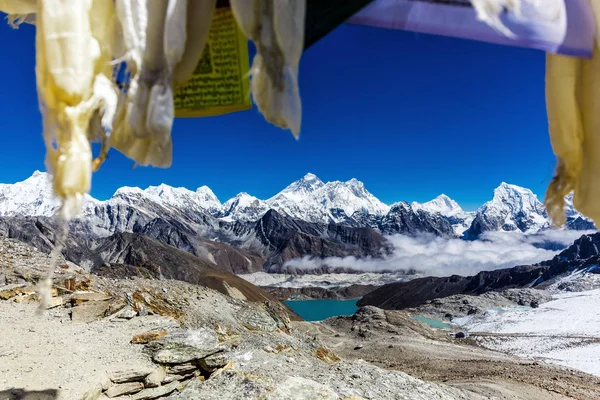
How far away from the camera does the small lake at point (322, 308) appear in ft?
393

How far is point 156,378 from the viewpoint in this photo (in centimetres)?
620

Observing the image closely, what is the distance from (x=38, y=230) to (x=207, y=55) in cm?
15195

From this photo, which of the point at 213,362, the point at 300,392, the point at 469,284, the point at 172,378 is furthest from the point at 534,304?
the point at 300,392

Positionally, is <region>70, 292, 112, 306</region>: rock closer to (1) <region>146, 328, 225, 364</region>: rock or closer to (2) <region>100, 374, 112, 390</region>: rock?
(1) <region>146, 328, 225, 364</region>: rock

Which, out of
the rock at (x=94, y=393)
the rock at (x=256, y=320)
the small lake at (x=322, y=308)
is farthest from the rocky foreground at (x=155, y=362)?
the small lake at (x=322, y=308)

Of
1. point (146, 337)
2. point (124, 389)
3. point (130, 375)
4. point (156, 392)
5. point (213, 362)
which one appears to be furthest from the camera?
point (146, 337)

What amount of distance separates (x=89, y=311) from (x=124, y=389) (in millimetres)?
3450

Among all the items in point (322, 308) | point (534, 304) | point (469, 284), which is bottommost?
point (534, 304)

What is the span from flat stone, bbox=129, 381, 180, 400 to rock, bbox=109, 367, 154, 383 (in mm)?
212

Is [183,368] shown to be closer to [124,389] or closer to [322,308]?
[124,389]

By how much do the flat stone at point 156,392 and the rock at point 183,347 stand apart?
439 mm

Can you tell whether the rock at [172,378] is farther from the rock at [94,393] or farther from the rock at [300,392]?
the rock at [300,392]

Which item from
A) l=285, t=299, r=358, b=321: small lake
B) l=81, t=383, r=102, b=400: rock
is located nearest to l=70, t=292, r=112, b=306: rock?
l=81, t=383, r=102, b=400: rock

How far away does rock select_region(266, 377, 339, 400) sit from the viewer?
15.9ft
